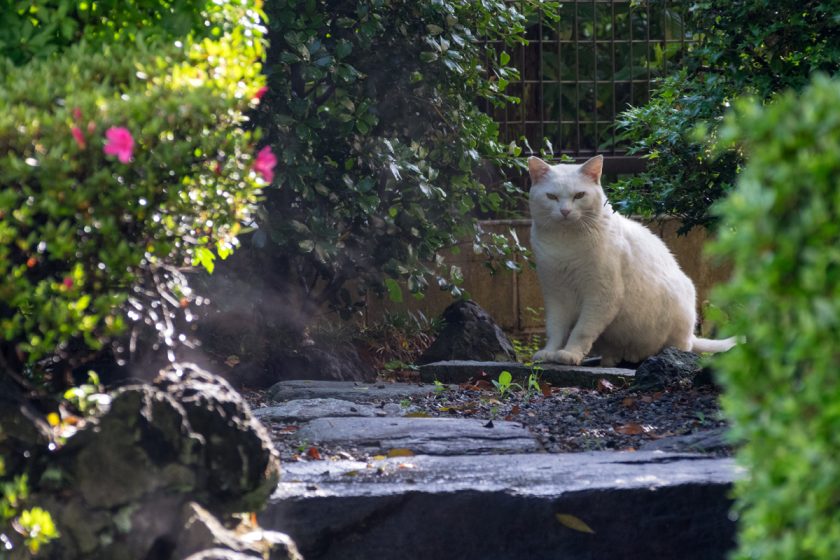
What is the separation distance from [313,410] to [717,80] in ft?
7.72

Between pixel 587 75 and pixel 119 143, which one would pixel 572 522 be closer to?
pixel 119 143

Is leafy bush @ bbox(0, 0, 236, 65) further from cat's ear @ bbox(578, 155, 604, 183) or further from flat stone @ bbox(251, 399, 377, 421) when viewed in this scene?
cat's ear @ bbox(578, 155, 604, 183)

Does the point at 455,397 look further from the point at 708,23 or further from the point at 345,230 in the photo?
the point at 708,23

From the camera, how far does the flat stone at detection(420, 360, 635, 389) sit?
19.7 feet

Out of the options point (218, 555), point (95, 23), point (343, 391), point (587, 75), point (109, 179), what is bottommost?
point (343, 391)

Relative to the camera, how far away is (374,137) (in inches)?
253

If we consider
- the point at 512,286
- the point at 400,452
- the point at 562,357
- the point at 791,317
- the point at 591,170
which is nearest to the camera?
the point at 791,317

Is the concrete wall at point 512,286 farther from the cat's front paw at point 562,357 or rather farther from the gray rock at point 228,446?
the gray rock at point 228,446

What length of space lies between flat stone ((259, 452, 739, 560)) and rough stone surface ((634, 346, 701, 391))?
88.1 inches

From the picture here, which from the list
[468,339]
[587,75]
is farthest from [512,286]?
[587,75]

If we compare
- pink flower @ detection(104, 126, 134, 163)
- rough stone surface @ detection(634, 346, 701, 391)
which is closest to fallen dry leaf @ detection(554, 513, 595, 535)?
pink flower @ detection(104, 126, 134, 163)

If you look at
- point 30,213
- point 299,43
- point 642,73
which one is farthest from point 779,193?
point 642,73

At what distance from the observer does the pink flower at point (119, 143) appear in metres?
2.40

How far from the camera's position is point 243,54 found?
2986mm
